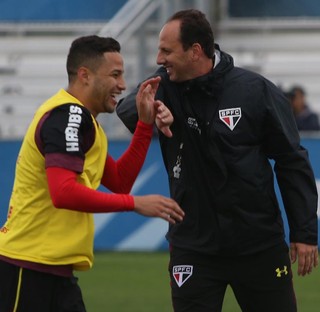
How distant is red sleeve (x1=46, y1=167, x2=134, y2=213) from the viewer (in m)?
5.10

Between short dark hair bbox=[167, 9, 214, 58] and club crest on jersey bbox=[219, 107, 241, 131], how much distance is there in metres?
0.33

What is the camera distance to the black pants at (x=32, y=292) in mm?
5422

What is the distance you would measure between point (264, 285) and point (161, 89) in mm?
1187

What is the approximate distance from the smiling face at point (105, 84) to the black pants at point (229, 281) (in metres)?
0.97

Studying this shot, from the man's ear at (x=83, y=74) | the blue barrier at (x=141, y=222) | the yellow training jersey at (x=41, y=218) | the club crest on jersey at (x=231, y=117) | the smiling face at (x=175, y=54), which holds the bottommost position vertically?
the blue barrier at (x=141, y=222)

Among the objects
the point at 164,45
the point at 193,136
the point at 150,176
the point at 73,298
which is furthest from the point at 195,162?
the point at 150,176

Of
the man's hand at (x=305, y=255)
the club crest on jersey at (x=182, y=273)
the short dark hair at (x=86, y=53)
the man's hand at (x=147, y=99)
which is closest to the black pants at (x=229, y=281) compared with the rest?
the club crest on jersey at (x=182, y=273)

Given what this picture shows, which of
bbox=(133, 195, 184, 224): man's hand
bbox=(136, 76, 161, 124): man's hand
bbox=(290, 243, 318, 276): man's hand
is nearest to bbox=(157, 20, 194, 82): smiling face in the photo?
bbox=(136, 76, 161, 124): man's hand

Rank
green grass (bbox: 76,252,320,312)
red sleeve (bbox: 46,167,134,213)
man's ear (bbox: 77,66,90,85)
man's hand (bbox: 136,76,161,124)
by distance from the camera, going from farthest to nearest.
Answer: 1. green grass (bbox: 76,252,320,312)
2. man's hand (bbox: 136,76,161,124)
3. man's ear (bbox: 77,66,90,85)
4. red sleeve (bbox: 46,167,134,213)

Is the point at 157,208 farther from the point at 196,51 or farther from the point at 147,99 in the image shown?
the point at 196,51

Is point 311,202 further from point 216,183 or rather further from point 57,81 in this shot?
point 57,81

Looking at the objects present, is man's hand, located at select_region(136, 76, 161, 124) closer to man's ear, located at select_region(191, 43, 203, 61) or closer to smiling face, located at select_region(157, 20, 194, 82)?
smiling face, located at select_region(157, 20, 194, 82)

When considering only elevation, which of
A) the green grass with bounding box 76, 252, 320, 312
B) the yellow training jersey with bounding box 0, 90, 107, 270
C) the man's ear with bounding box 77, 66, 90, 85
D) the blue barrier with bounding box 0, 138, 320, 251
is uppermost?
the man's ear with bounding box 77, 66, 90, 85

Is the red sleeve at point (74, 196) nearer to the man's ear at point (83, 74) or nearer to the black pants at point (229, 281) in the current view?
the man's ear at point (83, 74)
